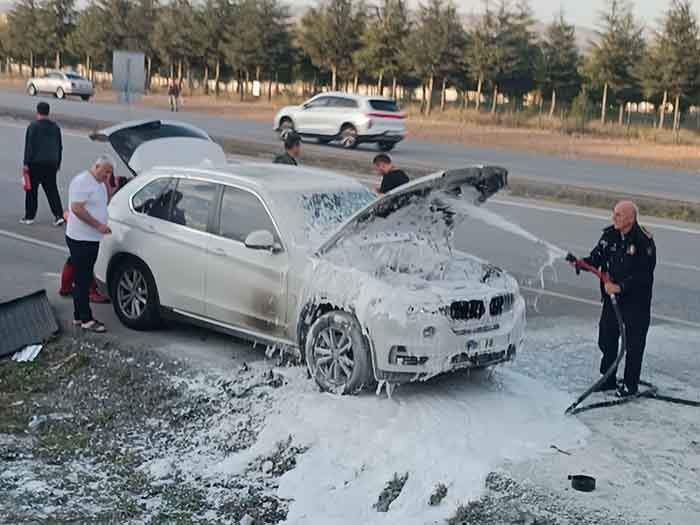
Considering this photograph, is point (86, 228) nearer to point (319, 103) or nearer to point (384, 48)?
point (319, 103)

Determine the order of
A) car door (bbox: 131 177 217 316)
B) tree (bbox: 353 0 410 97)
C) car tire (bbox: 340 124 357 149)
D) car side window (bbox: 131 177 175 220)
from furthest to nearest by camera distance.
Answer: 1. tree (bbox: 353 0 410 97)
2. car tire (bbox: 340 124 357 149)
3. car side window (bbox: 131 177 175 220)
4. car door (bbox: 131 177 217 316)

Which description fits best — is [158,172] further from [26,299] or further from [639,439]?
[639,439]

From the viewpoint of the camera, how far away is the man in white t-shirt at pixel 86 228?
8703 mm

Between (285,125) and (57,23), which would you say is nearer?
(285,125)

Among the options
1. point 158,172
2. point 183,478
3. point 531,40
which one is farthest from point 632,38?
point 183,478

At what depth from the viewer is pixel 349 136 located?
3269cm

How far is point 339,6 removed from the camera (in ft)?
207

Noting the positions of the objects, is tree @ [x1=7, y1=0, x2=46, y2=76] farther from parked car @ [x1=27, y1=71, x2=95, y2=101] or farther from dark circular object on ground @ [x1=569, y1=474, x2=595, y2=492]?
dark circular object on ground @ [x1=569, y1=474, x2=595, y2=492]

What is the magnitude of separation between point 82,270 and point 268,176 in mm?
1887

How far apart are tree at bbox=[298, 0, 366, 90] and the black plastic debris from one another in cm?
5471

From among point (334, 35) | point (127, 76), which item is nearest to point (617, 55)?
point (334, 35)

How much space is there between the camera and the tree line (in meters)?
50.6

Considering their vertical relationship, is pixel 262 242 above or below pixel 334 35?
below

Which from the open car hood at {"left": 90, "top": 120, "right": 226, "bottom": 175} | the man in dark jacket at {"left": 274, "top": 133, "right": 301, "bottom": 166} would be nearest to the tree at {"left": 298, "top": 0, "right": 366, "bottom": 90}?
the open car hood at {"left": 90, "top": 120, "right": 226, "bottom": 175}
